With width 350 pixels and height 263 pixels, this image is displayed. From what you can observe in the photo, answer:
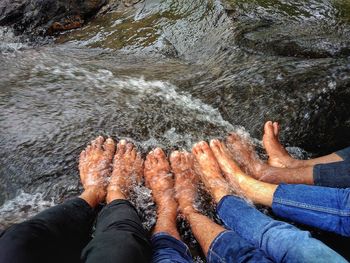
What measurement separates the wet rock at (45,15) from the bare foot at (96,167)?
3.60 m

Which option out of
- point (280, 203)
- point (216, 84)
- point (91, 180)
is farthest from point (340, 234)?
point (216, 84)

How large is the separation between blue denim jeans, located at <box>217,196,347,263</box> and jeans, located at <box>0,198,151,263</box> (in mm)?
592

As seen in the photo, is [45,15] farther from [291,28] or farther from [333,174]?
[333,174]

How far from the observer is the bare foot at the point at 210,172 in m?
2.82

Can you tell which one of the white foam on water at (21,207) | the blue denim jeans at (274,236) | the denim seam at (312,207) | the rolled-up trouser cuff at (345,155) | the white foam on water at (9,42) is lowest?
the rolled-up trouser cuff at (345,155)

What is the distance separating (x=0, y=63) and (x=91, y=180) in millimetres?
2590

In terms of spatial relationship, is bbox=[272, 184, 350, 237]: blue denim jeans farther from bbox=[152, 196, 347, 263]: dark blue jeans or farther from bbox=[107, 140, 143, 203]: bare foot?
bbox=[107, 140, 143, 203]: bare foot

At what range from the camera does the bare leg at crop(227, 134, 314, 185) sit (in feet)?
8.86

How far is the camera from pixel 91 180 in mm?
2924

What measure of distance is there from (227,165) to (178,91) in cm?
109

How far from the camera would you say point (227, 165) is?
3.13 metres

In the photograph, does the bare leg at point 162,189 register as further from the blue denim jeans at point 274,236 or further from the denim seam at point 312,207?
the denim seam at point 312,207

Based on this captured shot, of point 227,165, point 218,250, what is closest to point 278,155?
point 227,165

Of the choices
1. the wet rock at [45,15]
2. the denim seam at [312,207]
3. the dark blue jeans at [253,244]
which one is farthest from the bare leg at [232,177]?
the wet rock at [45,15]
